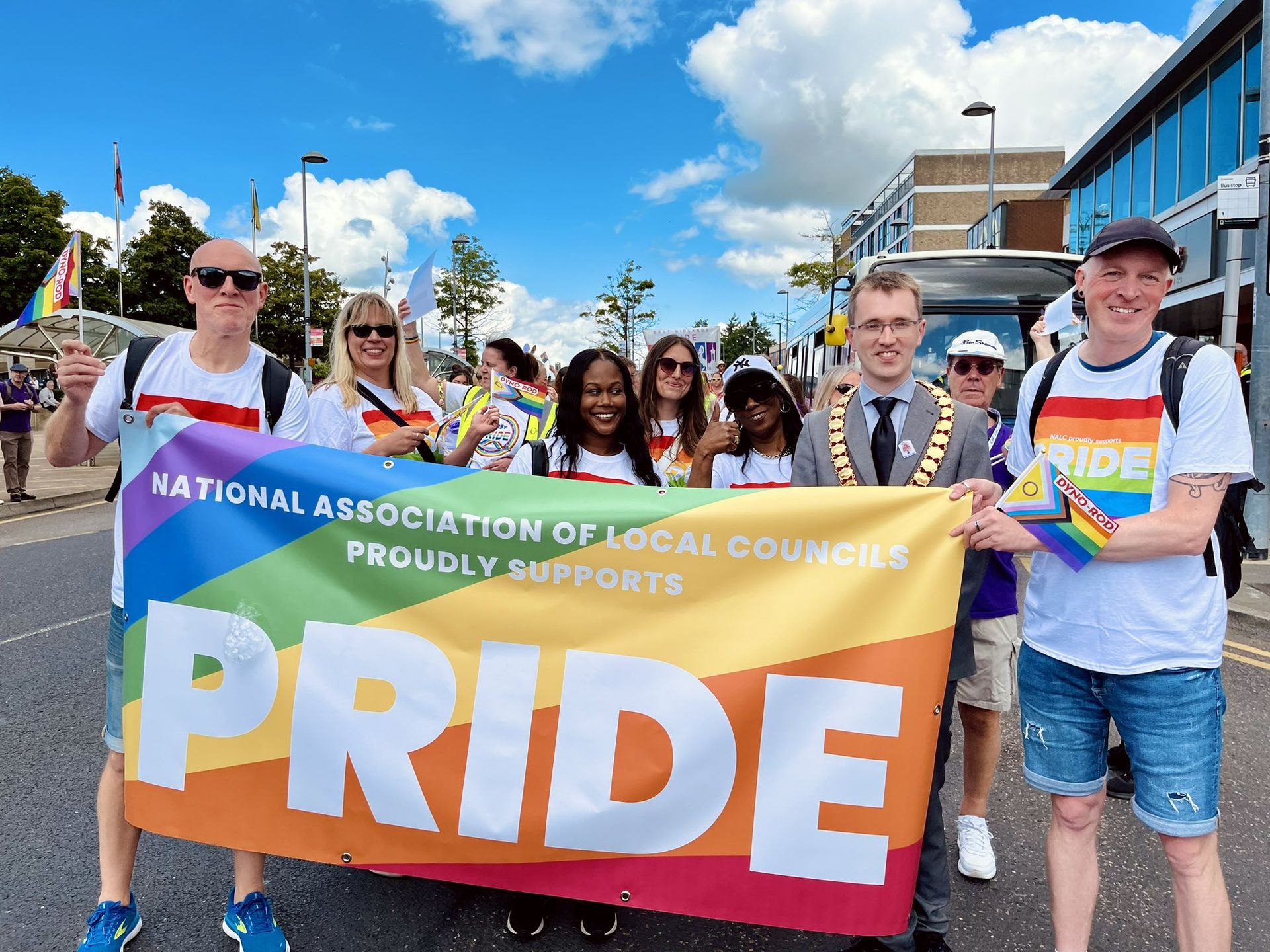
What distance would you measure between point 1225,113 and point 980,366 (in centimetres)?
2033

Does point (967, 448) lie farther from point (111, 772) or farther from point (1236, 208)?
point (1236, 208)

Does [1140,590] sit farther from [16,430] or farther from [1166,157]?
[1166,157]

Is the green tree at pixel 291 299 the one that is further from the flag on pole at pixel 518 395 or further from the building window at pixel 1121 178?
the flag on pole at pixel 518 395

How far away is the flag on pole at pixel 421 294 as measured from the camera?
4.33 meters

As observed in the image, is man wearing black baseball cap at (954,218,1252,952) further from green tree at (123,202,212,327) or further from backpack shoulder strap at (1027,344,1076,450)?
green tree at (123,202,212,327)

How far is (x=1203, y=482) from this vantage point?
2064 mm

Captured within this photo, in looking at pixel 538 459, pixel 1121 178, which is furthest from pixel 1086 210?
pixel 538 459

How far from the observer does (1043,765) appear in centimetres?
234

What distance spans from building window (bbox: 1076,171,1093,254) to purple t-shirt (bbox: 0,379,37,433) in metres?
27.6

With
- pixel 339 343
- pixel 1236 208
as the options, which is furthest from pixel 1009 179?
pixel 339 343

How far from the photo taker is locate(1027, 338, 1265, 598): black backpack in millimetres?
2113

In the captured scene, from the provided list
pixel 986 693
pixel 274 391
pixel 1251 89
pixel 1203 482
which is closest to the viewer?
pixel 1203 482

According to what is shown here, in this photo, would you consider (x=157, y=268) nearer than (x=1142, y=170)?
No

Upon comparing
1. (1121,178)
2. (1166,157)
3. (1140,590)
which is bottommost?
(1140,590)
